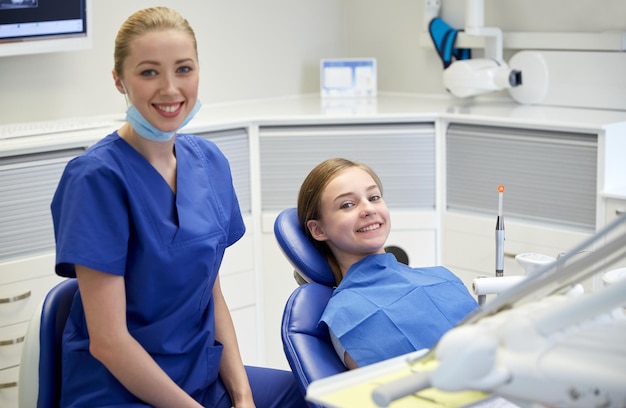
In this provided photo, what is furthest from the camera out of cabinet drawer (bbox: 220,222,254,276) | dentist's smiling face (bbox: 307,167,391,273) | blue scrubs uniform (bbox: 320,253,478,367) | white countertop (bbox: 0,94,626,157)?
cabinet drawer (bbox: 220,222,254,276)

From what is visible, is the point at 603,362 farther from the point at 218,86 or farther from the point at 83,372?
the point at 218,86

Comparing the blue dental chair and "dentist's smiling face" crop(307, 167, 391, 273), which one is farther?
"dentist's smiling face" crop(307, 167, 391, 273)

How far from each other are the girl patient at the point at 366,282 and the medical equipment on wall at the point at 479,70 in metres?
1.34

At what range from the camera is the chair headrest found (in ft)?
6.82

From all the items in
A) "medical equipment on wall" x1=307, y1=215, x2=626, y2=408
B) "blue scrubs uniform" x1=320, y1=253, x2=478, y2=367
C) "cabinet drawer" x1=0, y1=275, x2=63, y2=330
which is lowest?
"cabinet drawer" x1=0, y1=275, x2=63, y2=330

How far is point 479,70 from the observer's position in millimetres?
3379

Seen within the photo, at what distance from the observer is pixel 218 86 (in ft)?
12.1

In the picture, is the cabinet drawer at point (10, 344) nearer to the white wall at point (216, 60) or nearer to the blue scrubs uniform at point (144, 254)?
the white wall at point (216, 60)

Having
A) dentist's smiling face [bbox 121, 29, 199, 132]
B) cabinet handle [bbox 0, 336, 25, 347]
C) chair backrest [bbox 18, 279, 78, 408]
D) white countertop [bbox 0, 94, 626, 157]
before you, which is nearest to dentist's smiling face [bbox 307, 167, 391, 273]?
dentist's smiling face [bbox 121, 29, 199, 132]

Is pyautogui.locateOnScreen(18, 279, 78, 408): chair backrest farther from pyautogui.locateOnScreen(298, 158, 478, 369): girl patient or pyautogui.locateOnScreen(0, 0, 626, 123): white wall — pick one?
pyautogui.locateOnScreen(0, 0, 626, 123): white wall

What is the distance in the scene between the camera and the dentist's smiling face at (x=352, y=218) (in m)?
2.07

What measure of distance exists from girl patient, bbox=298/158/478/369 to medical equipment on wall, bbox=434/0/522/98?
4.41 ft

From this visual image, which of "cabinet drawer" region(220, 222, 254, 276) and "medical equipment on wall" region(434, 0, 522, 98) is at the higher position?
"medical equipment on wall" region(434, 0, 522, 98)

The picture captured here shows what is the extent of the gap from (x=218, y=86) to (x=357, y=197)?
1.69m
